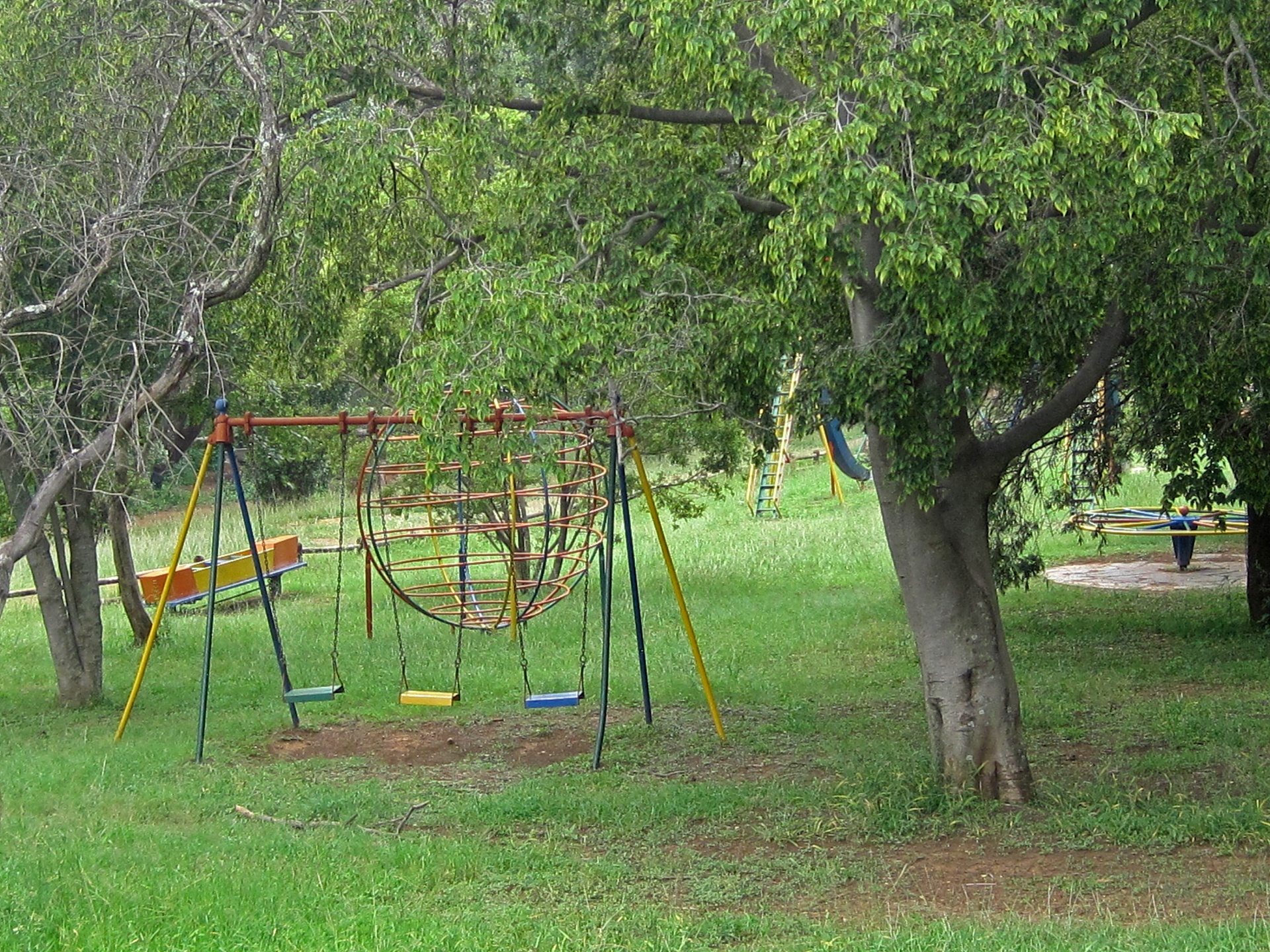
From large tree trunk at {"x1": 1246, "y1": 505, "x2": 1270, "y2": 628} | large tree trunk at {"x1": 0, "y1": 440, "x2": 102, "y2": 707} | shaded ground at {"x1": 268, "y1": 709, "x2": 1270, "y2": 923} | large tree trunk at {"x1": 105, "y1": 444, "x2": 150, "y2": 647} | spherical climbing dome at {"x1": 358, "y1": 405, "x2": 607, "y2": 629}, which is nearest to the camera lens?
shaded ground at {"x1": 268, "y1": 709, "x2": 1270, "y2": 923}

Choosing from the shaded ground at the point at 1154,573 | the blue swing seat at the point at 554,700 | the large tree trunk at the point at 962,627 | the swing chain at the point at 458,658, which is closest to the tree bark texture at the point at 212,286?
the swing chain at the point at 458,658

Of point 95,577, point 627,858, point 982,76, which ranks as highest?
point 982,76

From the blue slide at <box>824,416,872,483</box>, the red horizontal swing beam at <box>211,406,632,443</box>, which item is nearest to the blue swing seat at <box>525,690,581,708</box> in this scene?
the red horizontal swing beam at <box>211,406,632,443</box>

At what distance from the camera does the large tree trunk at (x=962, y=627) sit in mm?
8406

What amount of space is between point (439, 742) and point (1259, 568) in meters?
7.80

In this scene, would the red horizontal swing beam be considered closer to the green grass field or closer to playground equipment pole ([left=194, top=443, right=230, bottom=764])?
playground equipment pole ([left=194, top=443, right=230, bottom=764])

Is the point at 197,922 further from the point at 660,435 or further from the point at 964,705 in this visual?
the point at 660,435

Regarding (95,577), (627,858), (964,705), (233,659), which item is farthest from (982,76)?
(233,659)

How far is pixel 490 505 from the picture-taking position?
16031mm

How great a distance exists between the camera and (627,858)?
25.4 ft

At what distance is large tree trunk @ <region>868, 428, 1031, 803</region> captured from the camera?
8406 mm

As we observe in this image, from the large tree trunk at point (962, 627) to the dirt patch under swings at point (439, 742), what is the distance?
119 inches

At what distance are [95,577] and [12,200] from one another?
385cm

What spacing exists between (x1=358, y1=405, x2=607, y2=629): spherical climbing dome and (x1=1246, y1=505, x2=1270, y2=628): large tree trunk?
6.02 meters
